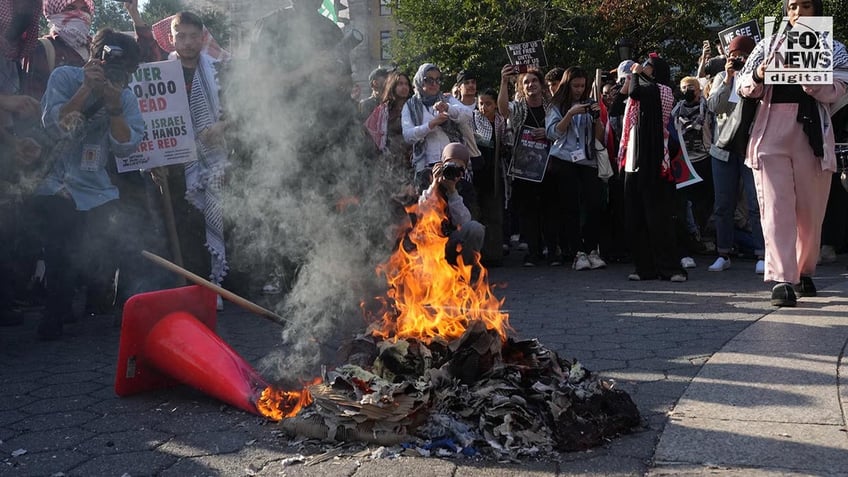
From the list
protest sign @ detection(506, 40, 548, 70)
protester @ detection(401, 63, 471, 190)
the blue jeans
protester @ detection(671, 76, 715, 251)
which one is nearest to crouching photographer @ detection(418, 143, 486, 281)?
protester @ detection(401, 63, 471, 190)

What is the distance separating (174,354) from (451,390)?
1.56 meters

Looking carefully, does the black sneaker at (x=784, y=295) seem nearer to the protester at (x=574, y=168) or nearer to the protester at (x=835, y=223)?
the protester at (x=574, y=168)

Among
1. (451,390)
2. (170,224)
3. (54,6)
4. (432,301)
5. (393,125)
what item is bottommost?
(451,390)

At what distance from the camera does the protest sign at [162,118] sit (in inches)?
284

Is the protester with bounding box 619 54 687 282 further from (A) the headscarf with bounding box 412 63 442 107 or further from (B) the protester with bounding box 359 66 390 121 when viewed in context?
(B) the protester with bounding box 359 66 390 121

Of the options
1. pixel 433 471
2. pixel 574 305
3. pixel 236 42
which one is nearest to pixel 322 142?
pixel 236 42

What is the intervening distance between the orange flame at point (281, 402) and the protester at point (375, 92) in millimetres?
5745

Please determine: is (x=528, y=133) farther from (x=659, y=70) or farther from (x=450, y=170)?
(x=450, y=170)

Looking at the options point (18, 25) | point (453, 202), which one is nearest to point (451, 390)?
point (453, 202)

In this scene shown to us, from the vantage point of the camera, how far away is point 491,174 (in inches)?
409

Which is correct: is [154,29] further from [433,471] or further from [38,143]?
[433,471]

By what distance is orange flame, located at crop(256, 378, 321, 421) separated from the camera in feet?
13.4

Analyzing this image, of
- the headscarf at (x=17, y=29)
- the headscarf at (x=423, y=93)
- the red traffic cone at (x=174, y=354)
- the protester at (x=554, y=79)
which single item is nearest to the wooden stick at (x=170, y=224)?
the headscarf at (x=17, y=29)

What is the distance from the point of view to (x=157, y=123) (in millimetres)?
7281
